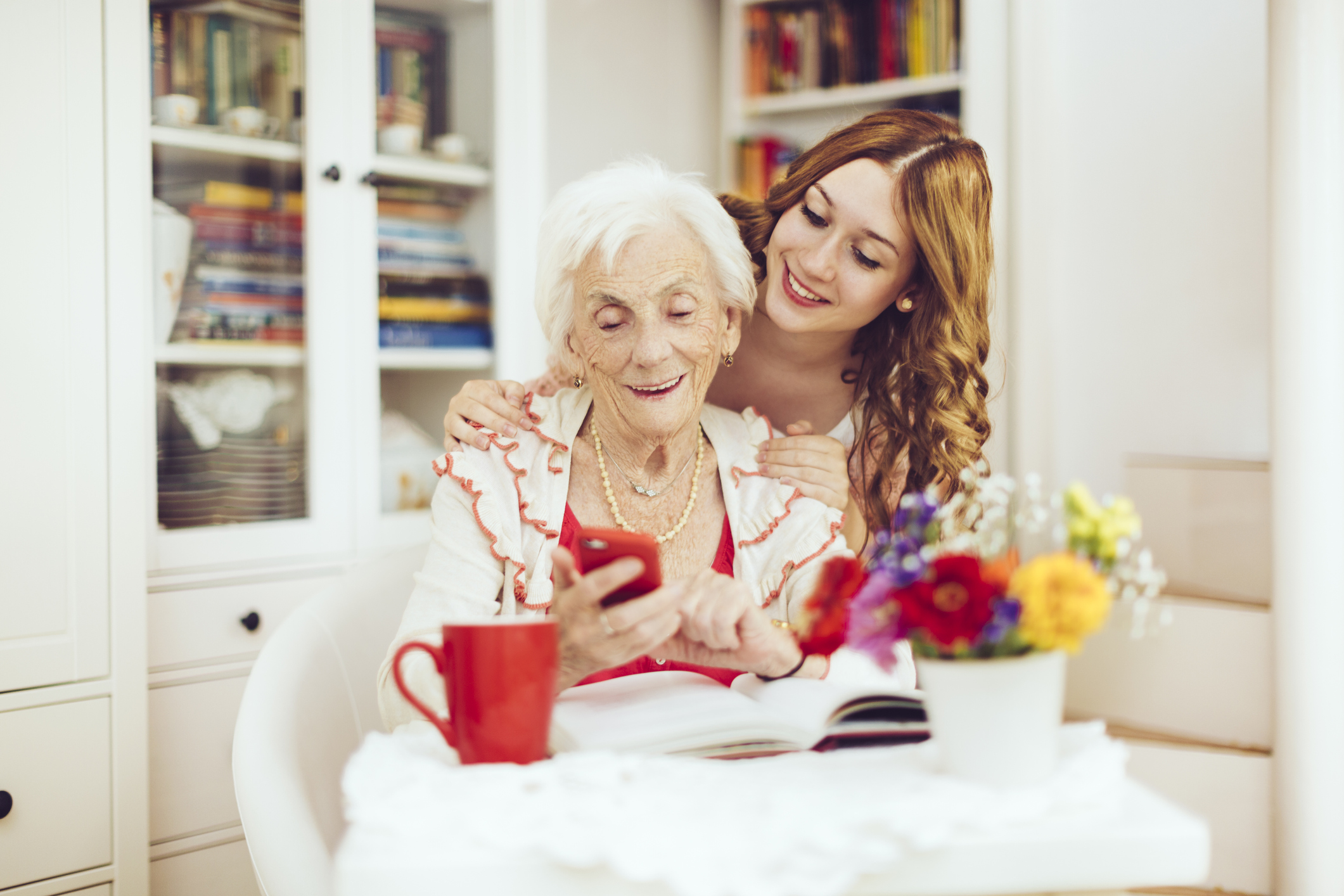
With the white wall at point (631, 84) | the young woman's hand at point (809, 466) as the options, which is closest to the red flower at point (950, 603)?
the young woman's hand at point (809, 466)

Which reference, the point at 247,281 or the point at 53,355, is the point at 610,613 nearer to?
the point at 53,355

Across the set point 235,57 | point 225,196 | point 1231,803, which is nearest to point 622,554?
point 225,196

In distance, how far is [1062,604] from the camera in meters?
0.64

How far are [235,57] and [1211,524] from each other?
2.35 m

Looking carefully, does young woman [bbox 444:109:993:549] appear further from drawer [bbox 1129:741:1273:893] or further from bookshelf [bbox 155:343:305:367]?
drawer [bbox 1129:741:1273:893]

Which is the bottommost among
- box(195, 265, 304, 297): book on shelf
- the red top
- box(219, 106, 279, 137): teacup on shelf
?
the red top

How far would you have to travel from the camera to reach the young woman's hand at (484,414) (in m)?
1.31

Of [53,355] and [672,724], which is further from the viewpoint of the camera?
[53,355]

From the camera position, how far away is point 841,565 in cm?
73

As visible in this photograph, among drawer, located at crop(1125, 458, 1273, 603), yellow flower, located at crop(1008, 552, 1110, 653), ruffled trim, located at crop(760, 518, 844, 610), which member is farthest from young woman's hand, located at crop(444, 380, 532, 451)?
drawer, located at crop(1125, 458, 1273, 603)

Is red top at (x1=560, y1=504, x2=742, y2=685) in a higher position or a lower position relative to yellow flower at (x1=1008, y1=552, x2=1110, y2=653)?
lower

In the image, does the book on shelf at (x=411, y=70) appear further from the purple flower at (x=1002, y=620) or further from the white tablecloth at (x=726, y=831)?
the purple flower at (x=1002, y=620)

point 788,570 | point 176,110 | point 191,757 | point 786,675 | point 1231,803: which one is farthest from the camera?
point 1231,803

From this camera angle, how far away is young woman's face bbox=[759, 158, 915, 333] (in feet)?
4.95
